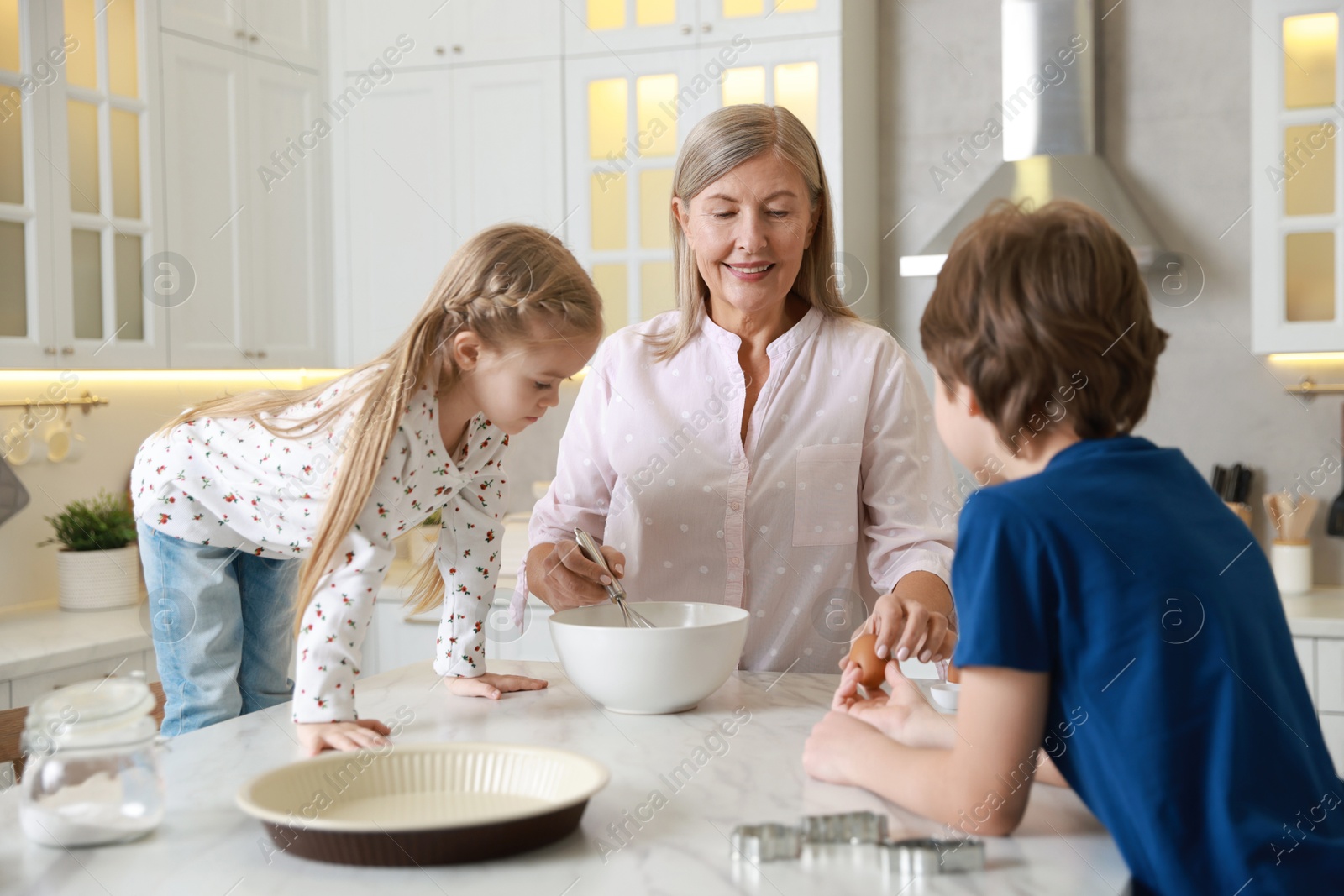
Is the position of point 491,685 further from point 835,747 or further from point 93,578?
point 93,578

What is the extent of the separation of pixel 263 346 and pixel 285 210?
362mm

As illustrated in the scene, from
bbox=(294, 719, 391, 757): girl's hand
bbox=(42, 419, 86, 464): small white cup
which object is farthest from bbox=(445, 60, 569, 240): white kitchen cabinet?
bbox=(294, 719, 391, 757): girl's hand

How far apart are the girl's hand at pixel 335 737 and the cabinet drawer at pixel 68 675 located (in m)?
1.39

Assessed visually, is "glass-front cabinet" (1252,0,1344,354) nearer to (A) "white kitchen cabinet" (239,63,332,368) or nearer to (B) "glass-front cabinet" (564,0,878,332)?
(B) "glass-front cabinet" (564,0,878,332)

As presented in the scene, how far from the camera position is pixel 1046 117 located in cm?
286

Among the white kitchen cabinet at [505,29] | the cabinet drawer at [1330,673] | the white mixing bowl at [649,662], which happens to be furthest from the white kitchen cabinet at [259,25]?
the cabinet drawer at [1330,673]

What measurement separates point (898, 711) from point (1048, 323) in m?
0.37

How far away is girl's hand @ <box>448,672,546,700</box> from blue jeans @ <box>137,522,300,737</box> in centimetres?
34

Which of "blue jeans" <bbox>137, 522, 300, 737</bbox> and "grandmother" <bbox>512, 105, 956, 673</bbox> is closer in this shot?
"blue jeans" <bbox>137, 522, 300, 737</bbox>

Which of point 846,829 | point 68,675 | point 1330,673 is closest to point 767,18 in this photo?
point 1330,673

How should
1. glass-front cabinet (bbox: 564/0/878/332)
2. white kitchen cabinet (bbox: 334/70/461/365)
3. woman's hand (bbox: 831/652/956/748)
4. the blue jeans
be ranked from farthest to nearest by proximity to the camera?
white kitchen cabinet (bbox: 334/70/461/365) → glass-front cabinet (bbox: 564/0/878/332) → the blue jeans → woman's hand (bbox: 831/652/956/748)

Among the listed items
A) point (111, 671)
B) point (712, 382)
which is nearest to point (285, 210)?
point (111, 671)

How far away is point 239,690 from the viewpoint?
4.89 feet

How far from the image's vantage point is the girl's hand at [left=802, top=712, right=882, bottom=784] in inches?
35.8
